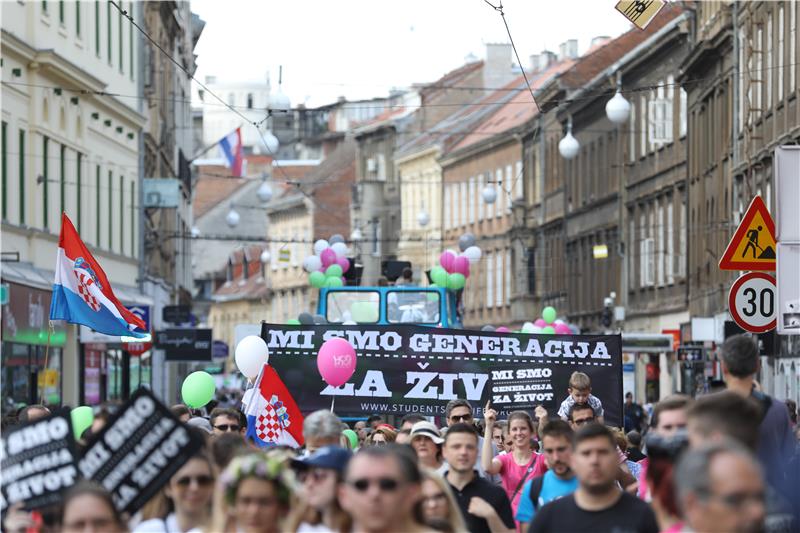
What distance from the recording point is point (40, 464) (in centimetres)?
955

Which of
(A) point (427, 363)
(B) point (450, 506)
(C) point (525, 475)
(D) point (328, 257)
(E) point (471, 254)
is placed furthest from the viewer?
(E) point (471, 254)

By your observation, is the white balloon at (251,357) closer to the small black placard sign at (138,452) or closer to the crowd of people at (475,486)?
the crowd of people at (475,486)

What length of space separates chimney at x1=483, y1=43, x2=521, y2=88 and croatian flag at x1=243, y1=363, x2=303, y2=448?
83424 mm

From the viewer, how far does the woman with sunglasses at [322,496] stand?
8422mm

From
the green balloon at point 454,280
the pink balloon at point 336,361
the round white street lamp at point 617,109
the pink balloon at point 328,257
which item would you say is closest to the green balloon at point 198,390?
the pink balloon at point 336,361

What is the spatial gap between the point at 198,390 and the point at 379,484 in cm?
1089

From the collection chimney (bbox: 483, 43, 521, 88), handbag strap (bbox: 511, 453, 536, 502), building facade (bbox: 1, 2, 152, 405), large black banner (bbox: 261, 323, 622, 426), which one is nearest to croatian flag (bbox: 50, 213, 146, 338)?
large black banner (bbox: 261, 323, 622, 426)

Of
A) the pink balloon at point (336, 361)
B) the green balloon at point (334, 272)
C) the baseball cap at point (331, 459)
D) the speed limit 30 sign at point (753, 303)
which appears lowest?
the baseball cap at point (331, 459)

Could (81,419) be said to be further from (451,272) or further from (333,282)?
(451,272)

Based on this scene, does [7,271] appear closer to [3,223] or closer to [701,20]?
[3,223]

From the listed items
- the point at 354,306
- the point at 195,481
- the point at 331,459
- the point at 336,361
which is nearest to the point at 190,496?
the point at 195,481

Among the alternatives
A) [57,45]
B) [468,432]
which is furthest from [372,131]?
[468,432]

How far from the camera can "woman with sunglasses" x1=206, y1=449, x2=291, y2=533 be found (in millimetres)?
8148

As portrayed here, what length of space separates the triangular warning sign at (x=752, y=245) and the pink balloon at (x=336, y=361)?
346cm
